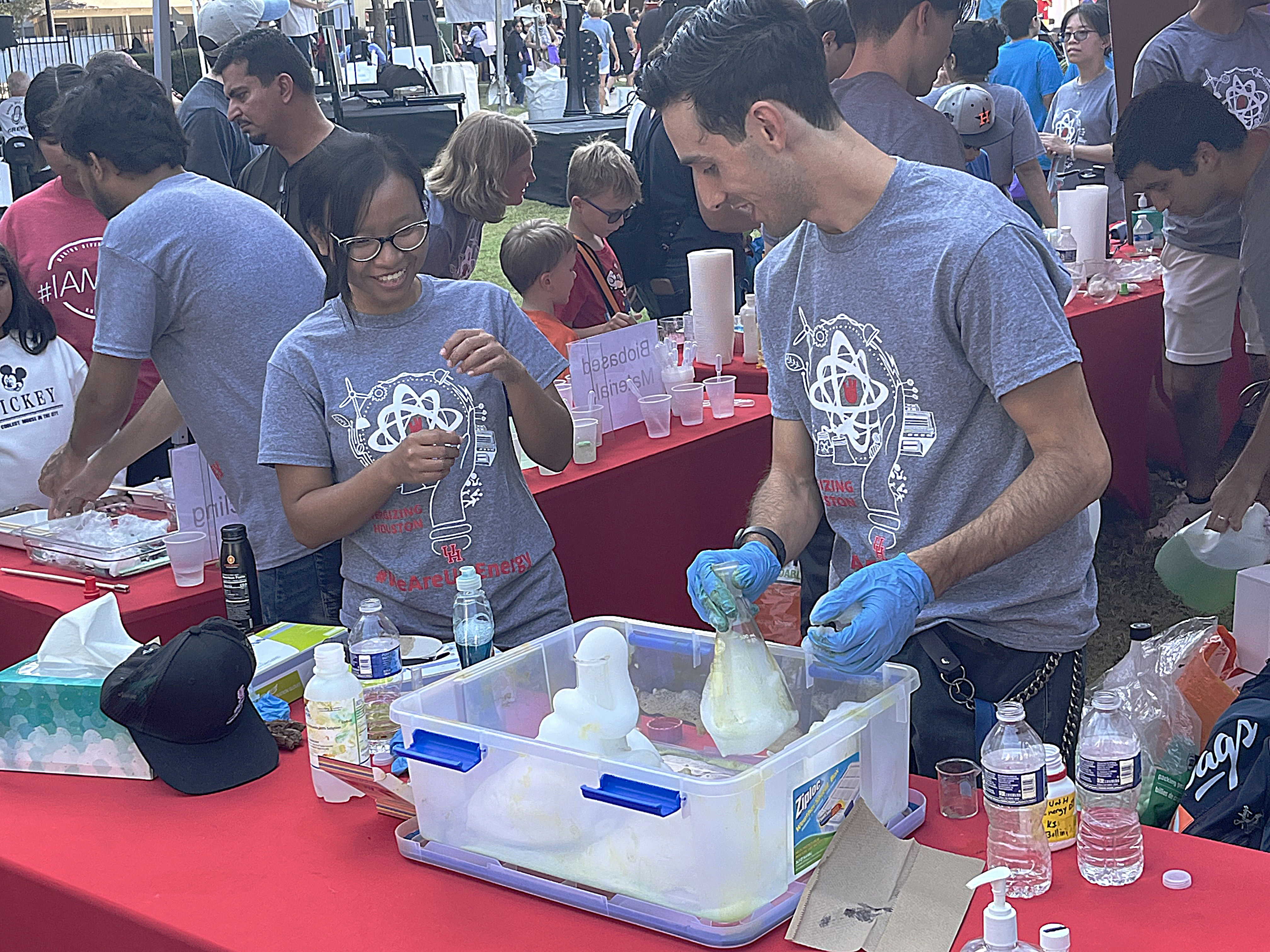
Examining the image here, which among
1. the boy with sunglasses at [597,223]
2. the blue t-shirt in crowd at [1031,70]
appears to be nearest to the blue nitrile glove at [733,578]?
the boy with sunglasses at [597,223]

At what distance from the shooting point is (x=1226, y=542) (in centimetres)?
370

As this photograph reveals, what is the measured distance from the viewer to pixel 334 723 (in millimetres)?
1737

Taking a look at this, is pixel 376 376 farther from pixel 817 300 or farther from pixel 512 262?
pixel 512 262

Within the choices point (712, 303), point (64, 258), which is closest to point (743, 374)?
point (712, 303)

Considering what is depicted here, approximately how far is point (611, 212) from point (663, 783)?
12.4 feet

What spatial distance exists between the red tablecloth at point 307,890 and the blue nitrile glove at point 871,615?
25 cm

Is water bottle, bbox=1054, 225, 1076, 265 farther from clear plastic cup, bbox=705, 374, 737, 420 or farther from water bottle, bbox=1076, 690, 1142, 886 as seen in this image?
water bottle, bbox=1076, 690, 1142, 886

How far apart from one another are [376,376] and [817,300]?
83 centimetres

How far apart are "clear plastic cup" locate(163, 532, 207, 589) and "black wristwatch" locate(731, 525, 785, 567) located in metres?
1.31

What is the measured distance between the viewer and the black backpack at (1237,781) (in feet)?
5.94

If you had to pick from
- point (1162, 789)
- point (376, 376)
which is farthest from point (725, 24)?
point (1162, 789)

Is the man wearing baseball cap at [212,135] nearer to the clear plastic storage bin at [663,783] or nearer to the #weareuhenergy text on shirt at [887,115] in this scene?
the #weareuhenergy text on shirt at [887,115]

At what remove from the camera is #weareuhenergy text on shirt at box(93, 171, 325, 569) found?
265 cm

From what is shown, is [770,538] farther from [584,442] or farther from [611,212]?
[611,212]
